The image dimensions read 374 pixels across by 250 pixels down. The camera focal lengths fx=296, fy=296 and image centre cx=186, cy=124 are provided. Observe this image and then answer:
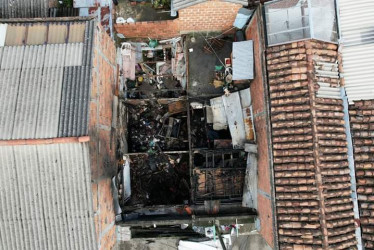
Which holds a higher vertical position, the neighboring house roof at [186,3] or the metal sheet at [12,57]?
the neighboring house roof at [186,3]

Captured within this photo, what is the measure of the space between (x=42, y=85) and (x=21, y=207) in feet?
13.7

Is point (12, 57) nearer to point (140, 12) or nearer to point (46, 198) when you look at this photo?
point (46, 198)

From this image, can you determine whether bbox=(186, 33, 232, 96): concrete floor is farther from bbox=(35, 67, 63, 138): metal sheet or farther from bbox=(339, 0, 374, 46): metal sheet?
bbox=(35, 67, 63, 138): metal sheet

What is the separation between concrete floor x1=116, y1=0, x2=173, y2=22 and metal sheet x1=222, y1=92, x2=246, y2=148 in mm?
4637

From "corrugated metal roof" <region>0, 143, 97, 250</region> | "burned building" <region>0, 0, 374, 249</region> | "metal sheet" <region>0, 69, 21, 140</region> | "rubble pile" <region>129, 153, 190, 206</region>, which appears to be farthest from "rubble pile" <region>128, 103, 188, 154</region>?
"metal sheet" <region>0, 69, 21, 140</region>

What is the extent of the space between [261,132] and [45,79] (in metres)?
8.11

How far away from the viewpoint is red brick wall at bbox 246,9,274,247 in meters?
10.8

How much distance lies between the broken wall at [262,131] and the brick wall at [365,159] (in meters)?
3.08

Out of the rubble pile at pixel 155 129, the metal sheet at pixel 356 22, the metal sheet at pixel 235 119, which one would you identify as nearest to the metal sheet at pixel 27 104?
the rubble pile at pixel 155 129

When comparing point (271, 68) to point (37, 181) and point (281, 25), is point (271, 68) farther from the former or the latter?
point (37, 181)

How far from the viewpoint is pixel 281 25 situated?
11.1m

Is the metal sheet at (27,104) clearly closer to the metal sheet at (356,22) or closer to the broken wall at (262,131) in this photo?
the broken wall at (262,131)

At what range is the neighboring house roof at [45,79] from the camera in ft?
31.1

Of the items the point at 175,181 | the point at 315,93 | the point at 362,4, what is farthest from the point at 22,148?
the point at 362,4
